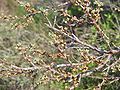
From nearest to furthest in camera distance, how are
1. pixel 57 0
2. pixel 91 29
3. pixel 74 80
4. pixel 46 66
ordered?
pixel 74 80 < pixel 46 66 < pixel 91 29 < pixel 57 0

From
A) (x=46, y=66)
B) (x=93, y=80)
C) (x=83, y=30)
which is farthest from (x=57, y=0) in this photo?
(x=46, y=66)

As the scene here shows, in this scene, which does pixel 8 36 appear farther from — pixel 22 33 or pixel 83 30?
pixel 83 30

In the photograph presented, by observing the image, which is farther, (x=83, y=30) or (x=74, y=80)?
(x=83, y=30)

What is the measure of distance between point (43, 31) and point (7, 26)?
48 centimetres

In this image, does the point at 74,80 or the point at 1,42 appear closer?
the point at 74,80

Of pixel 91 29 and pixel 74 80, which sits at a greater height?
pixel 74 80

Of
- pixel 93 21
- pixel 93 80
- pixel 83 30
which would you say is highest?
pixel 93 21

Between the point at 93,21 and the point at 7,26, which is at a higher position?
the point at 93,21

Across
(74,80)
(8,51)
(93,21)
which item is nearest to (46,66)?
(74,80)

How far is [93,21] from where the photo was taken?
2559 millimetres

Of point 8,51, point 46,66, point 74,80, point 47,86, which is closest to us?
point 74,80

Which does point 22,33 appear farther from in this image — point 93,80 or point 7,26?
point 93,80

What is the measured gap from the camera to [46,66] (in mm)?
2684

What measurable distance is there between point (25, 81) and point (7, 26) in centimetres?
90
